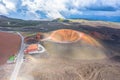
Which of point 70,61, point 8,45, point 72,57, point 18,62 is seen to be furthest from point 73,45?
point 8,45

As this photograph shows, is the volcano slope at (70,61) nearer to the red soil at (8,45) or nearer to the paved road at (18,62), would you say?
the paved road at (18,62)

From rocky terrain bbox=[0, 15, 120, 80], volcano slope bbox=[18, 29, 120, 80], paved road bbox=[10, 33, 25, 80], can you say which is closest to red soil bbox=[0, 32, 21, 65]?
paved road bbox=[10, 33, 25, 80]

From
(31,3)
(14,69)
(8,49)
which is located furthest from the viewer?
(31,3)

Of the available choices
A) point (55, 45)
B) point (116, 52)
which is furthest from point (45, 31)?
point (116, 52)

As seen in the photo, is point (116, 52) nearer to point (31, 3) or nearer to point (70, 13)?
point (70, 13)

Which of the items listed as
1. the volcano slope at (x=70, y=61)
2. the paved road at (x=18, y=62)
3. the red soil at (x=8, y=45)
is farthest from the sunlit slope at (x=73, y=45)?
the red soil at (x=8, y=45)

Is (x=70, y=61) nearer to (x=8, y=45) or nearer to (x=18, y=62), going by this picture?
(x=18, y=62)
